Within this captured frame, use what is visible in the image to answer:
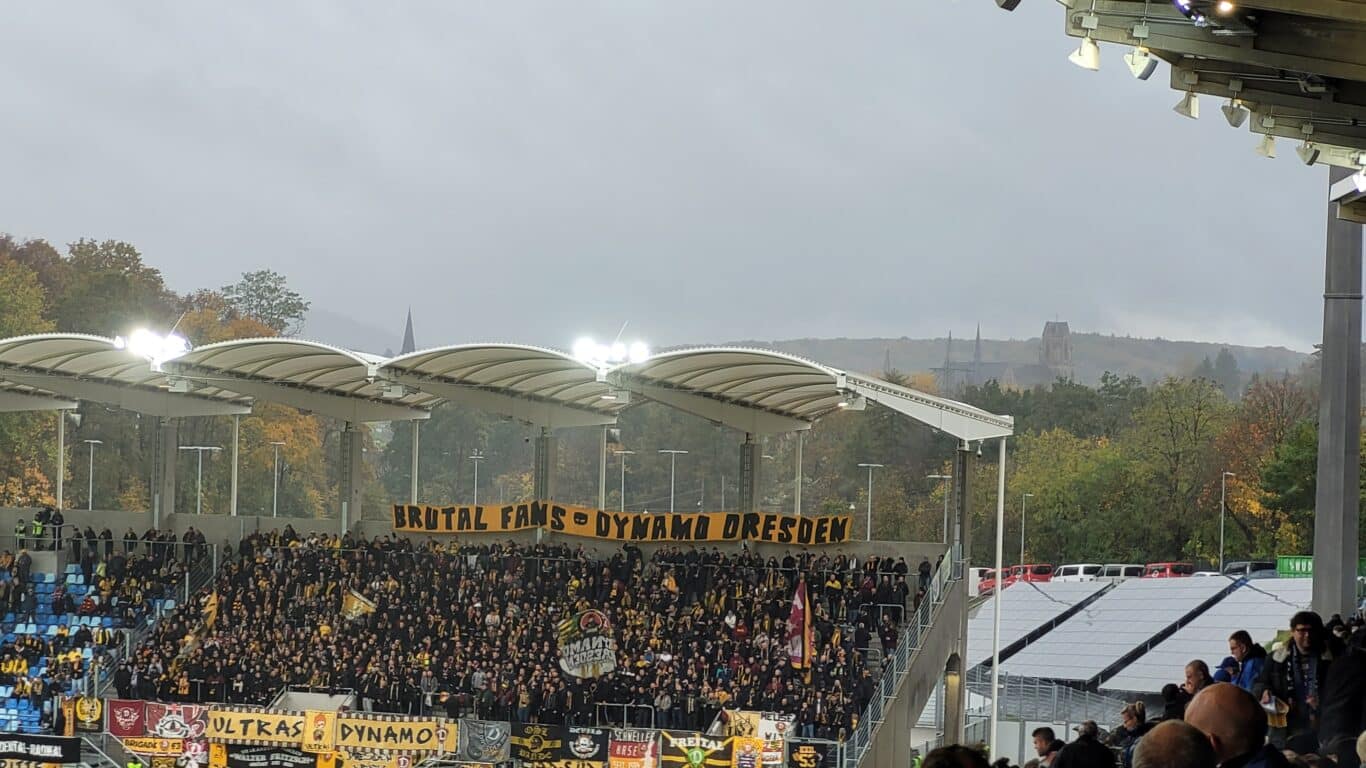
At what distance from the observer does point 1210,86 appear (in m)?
11.7

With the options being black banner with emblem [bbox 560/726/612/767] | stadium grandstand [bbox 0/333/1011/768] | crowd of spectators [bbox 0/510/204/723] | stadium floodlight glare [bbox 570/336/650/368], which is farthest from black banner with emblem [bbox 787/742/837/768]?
crowd of spectators [bbox 0/510/204/723]

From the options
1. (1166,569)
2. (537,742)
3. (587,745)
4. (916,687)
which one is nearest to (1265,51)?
(587,745)

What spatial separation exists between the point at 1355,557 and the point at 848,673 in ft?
52.3

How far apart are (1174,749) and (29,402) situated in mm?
42138

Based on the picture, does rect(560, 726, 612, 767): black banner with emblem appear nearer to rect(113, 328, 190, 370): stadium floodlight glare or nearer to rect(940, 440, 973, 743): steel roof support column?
rect(940, 440, 973, 743): steel roof support column

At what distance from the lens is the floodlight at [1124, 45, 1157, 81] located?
11.3 meters

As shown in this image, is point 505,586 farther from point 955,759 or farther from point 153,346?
point 955,759

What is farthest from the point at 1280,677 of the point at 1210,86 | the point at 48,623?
the point at 48,623

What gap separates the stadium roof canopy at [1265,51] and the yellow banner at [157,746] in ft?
74.7

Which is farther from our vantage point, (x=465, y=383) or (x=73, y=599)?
(x=73, y=599)

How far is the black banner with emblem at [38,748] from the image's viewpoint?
91.8 feet

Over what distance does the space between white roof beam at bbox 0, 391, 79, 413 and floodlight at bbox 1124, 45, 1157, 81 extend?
35.9 meters

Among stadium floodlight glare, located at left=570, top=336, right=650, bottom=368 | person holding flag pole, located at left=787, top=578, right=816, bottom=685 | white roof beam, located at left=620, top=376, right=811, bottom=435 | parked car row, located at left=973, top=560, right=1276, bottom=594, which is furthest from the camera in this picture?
parked car row, located at left=973, top=560, right=1276, bottom=594

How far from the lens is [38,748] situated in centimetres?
2808
